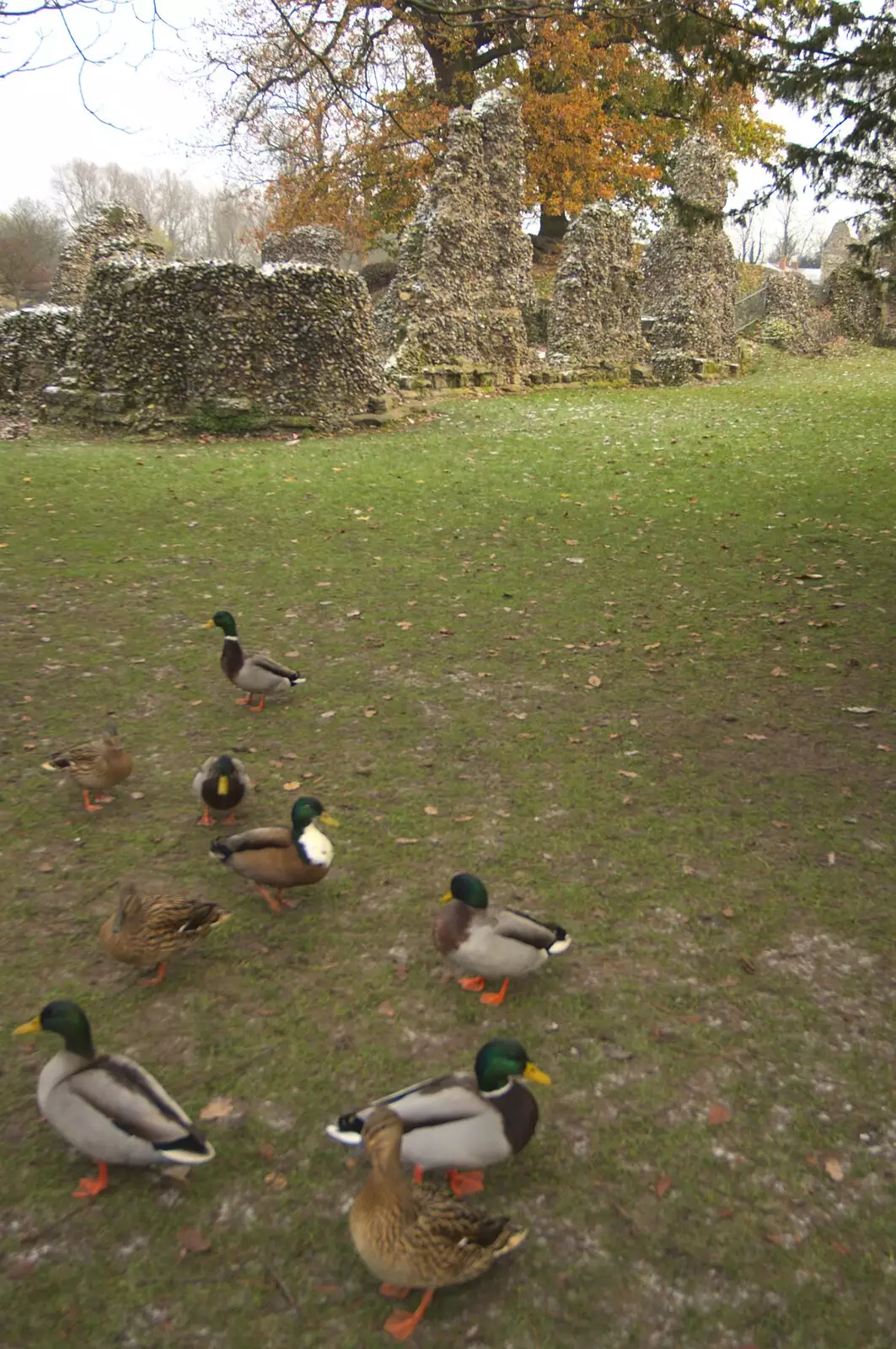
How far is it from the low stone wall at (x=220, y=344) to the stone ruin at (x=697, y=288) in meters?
12.7

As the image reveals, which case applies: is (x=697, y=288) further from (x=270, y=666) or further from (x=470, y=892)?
(x=470, y=892)

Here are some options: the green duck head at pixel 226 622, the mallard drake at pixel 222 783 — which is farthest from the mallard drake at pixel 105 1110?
the green duck head at pixel 226 622

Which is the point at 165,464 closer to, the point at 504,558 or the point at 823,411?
the point at 504,558

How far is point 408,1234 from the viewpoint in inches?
99.7

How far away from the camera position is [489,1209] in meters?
2.90

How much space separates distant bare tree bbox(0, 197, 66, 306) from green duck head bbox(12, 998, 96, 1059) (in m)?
46.4

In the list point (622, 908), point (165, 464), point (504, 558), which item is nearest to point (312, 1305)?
point (622, 908)

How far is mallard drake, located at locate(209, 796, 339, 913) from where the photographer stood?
427 centimetres

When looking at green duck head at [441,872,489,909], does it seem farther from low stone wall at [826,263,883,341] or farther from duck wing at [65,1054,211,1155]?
low stone wall at [826,263,883,341]

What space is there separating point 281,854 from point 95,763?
1.50 metres

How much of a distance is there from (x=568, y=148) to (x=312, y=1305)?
36.7 metres

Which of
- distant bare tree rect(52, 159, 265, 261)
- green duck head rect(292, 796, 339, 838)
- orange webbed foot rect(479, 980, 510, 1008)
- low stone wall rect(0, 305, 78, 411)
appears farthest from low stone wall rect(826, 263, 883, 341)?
distant bare tree rect(52, 159, 265, 261)

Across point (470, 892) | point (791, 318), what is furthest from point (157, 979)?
point (791, 318)

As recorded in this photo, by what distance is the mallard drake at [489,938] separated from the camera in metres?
3.73
